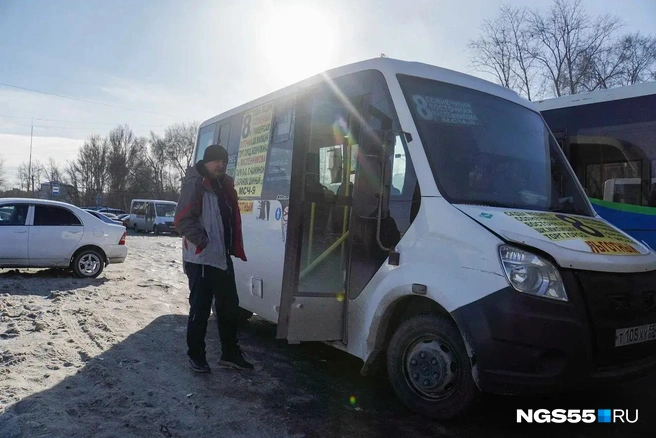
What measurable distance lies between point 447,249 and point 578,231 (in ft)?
3.14

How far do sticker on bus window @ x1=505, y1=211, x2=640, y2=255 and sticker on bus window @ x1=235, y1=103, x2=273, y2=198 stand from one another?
10.5 feet

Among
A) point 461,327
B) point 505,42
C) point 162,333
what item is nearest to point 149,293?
point 162,333

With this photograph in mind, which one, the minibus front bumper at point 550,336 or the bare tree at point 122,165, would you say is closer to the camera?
the minibus front bumper at point 550,336

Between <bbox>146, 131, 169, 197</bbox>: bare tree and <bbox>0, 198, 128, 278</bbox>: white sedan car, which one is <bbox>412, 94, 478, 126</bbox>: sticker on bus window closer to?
A: <bbox>0, 198, 128, 278</bbox>: white sedan car

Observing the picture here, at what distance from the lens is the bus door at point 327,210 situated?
4.36 m

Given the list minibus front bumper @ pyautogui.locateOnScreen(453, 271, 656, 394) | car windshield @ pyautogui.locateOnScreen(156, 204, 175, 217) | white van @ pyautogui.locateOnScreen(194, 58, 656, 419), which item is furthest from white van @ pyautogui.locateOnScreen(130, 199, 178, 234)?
minibus front bumper @ pyautogui.locateOnScreen(453, 271, 656, 394)

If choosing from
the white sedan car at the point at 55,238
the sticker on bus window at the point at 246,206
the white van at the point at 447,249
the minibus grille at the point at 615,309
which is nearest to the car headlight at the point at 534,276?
the white van at the point at 447,249

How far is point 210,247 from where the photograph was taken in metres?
4.87

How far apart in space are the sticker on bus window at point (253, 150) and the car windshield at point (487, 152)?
2247mm

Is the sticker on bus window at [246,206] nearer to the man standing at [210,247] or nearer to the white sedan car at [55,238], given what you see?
the man standing at [210,247]

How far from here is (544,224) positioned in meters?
3.70

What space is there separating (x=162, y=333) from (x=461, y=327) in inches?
169

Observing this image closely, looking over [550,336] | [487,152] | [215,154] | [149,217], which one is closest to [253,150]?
[215,154]

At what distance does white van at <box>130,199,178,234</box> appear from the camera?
3381cm
